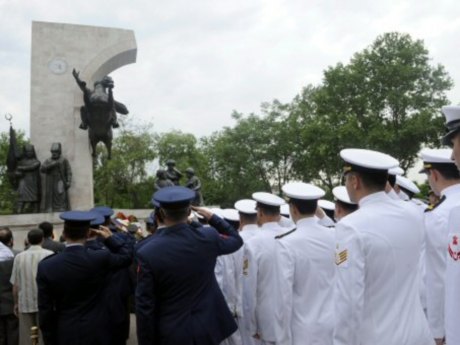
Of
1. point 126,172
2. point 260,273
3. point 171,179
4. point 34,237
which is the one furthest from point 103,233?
point 126,172

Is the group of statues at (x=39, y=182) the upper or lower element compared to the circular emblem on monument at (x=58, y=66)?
lower

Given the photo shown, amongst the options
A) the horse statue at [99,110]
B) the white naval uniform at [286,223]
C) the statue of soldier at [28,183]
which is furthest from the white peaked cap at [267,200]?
the statue of soldier at [28,183]

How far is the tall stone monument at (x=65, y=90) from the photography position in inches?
657

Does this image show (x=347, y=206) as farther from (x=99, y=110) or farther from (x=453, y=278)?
(x=99, y=110)

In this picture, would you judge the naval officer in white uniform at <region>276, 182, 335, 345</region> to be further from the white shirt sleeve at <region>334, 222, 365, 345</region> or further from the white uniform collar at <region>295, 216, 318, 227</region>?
the white shirt sleeve at <region>334, 222, 365, 345</region>

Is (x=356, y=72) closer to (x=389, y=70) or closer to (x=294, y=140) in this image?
(x=389, y=70)

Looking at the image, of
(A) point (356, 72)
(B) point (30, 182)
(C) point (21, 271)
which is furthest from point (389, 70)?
(C) point (21, 271)

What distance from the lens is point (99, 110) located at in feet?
52.4

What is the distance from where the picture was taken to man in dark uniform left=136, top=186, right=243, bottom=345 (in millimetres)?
3414

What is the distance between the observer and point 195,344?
11.5 feet

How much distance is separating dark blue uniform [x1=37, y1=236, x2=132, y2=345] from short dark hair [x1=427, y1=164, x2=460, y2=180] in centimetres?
249

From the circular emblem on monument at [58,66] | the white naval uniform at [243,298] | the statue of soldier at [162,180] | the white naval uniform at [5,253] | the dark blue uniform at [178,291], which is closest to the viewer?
the dark blue uniform at [178,291]

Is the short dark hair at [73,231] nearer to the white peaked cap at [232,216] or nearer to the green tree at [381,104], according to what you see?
the white peaked cap at [232,216]

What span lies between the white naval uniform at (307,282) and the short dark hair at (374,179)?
1182mm
